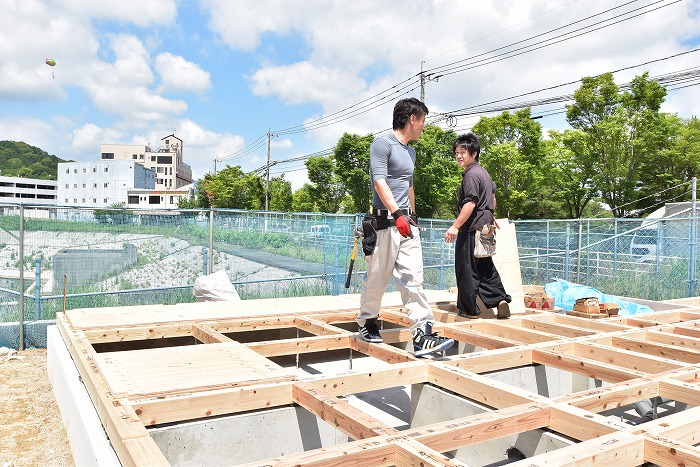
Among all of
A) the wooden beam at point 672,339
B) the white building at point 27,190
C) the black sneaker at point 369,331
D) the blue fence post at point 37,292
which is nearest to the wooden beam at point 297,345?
the black sneaker at point 369,331

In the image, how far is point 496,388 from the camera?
9.55ft

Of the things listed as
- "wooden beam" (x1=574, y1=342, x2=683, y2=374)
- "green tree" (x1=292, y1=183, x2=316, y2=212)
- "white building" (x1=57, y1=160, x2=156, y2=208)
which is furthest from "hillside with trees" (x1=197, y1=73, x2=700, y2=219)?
"white building" (x1=57, y1=160, x2=156, y2=208)

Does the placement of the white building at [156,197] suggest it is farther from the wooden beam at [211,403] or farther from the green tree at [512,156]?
the wooden beam at [211,403]

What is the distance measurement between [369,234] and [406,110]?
2.97ft

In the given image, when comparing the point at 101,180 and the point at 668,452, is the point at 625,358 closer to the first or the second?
the point at 668,452

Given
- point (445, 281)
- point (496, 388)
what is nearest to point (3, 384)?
point (496, 388)

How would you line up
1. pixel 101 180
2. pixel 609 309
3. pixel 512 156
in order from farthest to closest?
pixel 101 180 → pixel 512 156 → pixel 609 309

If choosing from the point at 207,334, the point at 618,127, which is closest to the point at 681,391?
the point at 207,334

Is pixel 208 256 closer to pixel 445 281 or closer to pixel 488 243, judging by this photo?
pixel 488 243

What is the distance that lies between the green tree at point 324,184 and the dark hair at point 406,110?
38593 mm

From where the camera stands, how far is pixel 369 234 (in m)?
3.79

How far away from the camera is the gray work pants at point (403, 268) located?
373 centimetres

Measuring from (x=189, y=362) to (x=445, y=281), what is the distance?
8.87m

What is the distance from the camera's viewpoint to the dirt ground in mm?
3545
